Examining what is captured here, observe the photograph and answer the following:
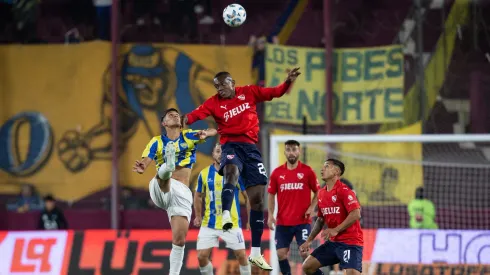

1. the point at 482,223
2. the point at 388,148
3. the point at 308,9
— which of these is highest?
the point at 308,9

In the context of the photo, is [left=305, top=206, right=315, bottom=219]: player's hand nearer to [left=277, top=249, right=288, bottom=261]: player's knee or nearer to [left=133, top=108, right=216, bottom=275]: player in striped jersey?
[left=277, top=249, right=288, bottom=261]: player's knee

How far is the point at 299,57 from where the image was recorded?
2055cm

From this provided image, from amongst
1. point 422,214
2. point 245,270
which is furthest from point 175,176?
point 422,214

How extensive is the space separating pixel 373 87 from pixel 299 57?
1636mm

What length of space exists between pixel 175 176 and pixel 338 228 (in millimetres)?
2155

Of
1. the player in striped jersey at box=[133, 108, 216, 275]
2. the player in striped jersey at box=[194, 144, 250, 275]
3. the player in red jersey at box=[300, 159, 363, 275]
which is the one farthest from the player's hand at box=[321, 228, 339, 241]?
the player in striped jersey at box=[194, 144, 250, 275]

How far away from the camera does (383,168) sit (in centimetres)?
1972

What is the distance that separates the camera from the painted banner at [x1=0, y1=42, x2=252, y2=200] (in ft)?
68.7

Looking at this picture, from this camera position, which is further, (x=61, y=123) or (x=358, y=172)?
(x=61, y=123)

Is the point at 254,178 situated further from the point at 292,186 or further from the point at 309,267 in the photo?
the point at 292,186

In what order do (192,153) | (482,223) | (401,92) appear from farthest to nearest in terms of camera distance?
1. (401,92)
2. (482,223)
3. (192,153)

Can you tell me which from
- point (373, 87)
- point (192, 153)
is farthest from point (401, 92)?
point (192, 153)

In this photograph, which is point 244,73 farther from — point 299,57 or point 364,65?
point 364,65

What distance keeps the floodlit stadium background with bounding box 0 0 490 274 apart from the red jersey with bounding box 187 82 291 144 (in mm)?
7925
